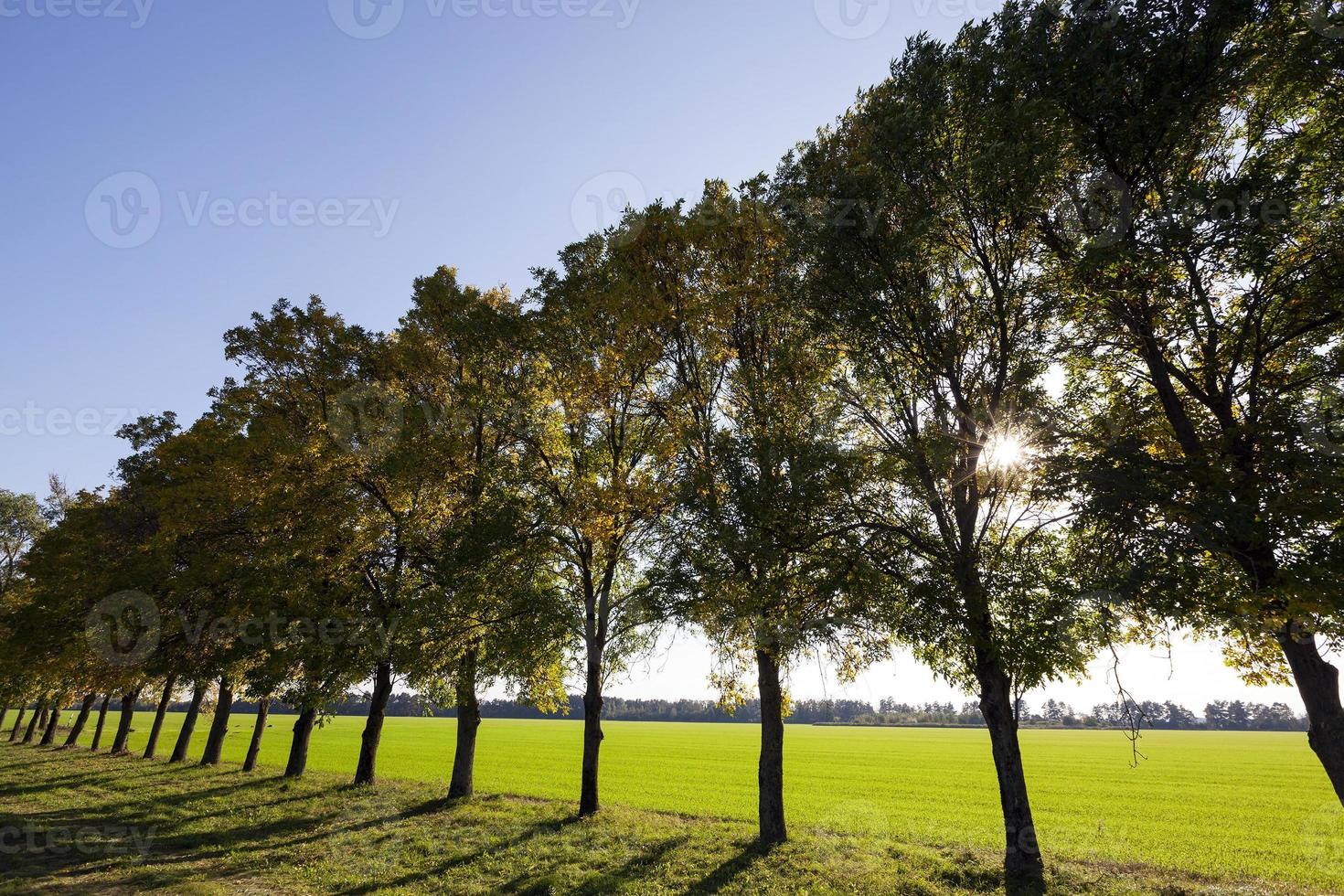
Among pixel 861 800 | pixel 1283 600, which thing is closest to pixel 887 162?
pixel 1283 600

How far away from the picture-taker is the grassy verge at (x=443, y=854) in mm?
12328

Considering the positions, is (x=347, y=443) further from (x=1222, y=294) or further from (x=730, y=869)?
(x=1222, y=294)

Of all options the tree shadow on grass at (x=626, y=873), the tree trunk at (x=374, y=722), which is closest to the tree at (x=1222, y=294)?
the tree shadow on grass at (x=626, y=873)

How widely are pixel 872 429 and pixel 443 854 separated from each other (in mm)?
15384

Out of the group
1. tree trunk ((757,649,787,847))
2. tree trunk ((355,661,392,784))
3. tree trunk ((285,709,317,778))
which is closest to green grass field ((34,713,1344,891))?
tree trunk ((355,661,392,784))

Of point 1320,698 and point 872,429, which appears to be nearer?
point 1320,698

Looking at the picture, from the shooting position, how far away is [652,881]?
12867 millimetres

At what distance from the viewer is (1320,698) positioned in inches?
395

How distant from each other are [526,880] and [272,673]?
12.1 meters
